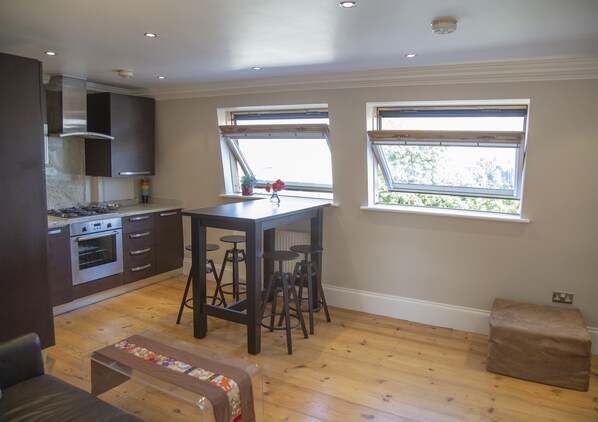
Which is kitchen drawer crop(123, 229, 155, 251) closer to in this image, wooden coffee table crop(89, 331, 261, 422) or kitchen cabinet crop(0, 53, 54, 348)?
kitchen cabinet crop(0, 53, 54, 348)

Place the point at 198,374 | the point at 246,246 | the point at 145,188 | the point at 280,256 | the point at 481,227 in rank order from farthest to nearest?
the point at 145,188, the point at 481,227, the point at 280,256, the point at 246,246, the point at 198,374

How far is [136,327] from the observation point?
13.0ft

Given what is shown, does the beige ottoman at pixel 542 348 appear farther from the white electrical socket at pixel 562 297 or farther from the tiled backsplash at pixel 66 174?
the tiled backsplash at pixel 66 174

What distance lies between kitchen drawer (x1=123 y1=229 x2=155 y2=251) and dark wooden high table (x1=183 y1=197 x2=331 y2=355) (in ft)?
4.75

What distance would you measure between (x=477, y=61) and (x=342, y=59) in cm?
107

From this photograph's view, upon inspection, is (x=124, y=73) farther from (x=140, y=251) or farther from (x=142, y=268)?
(x=142, y=268)

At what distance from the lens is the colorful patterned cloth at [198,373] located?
2.27 m

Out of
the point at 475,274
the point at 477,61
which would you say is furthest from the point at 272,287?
the point at 477,61

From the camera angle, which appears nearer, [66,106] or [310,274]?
[310,274]

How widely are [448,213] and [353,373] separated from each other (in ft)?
5.42

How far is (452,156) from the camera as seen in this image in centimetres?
410

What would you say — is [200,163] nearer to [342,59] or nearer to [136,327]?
[136,327]

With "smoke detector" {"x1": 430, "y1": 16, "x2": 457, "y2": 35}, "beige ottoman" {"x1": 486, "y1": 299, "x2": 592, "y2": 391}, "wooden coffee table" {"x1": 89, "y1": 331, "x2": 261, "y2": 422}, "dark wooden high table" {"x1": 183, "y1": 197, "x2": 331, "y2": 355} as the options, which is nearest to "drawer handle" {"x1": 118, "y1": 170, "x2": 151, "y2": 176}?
"dark wooden high table" {"x1": 183, "y1": 197, "x2": 331, "y2": 355}

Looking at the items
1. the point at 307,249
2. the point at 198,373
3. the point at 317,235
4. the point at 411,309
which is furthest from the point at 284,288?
the point at 411,309
